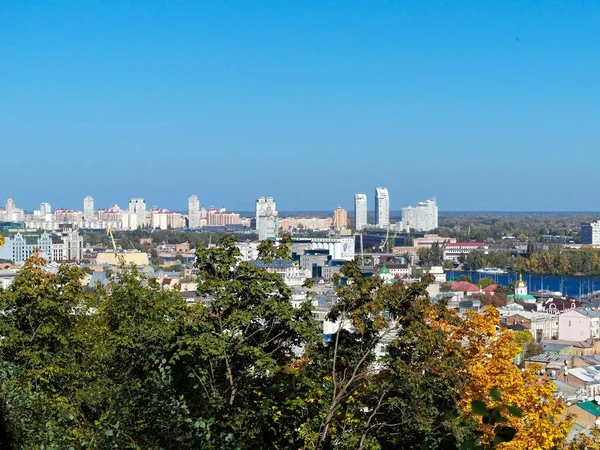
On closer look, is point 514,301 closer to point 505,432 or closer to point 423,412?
point 423,412

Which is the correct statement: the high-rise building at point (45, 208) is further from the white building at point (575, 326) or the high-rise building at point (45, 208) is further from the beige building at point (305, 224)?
the white building at point (575, 326)

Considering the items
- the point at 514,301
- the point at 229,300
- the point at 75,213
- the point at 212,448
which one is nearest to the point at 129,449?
the point at 212,448

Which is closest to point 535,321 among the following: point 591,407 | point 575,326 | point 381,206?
point 575,326

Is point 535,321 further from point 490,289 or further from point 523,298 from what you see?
point 490,289

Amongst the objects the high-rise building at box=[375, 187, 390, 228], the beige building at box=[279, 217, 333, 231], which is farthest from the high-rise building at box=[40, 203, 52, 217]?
the high-rise building at box=[375, 187, 390, 228]

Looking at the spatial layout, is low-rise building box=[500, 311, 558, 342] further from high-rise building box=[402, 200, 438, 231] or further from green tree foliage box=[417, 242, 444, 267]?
high-rise building box=[402, 200, 438, 231]

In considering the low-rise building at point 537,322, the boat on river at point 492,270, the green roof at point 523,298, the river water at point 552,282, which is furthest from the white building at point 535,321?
the boat on river at point 492,270
